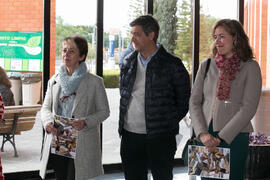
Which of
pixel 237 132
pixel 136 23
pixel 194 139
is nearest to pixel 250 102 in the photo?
pixel 237 132

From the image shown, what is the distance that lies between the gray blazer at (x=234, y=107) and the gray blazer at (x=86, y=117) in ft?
2.89

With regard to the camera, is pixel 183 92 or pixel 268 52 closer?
pixel 183 92

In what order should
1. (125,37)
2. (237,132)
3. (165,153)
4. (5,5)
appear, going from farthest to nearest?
(125,37) < (5,5) < (165,153) < (237,132)

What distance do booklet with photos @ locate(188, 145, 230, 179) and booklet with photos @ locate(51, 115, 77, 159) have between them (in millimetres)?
940

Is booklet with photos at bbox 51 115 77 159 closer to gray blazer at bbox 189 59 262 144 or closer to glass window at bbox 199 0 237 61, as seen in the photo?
gray blazer at bbox 189 59 262 144

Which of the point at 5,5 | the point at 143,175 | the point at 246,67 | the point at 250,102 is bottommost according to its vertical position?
the point at 143,175

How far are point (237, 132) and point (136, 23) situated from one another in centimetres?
106

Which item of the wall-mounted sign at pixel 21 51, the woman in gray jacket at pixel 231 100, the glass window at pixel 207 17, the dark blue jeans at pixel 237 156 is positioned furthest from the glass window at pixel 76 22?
the dark blue jeans at pixel 237 156

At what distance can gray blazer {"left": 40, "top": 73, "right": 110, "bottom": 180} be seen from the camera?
3.34 metres

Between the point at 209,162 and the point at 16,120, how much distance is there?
297 centimetres

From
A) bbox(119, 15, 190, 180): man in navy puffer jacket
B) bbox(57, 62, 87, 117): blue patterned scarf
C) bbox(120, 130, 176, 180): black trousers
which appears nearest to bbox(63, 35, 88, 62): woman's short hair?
bbox(57, 62, 87, 117): blue patterned scarf

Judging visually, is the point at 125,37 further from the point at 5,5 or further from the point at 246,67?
the point at 246,67

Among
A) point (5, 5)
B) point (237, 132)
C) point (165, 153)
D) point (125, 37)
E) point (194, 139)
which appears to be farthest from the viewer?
point (125, 37)

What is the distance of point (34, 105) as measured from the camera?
17.0 feet
